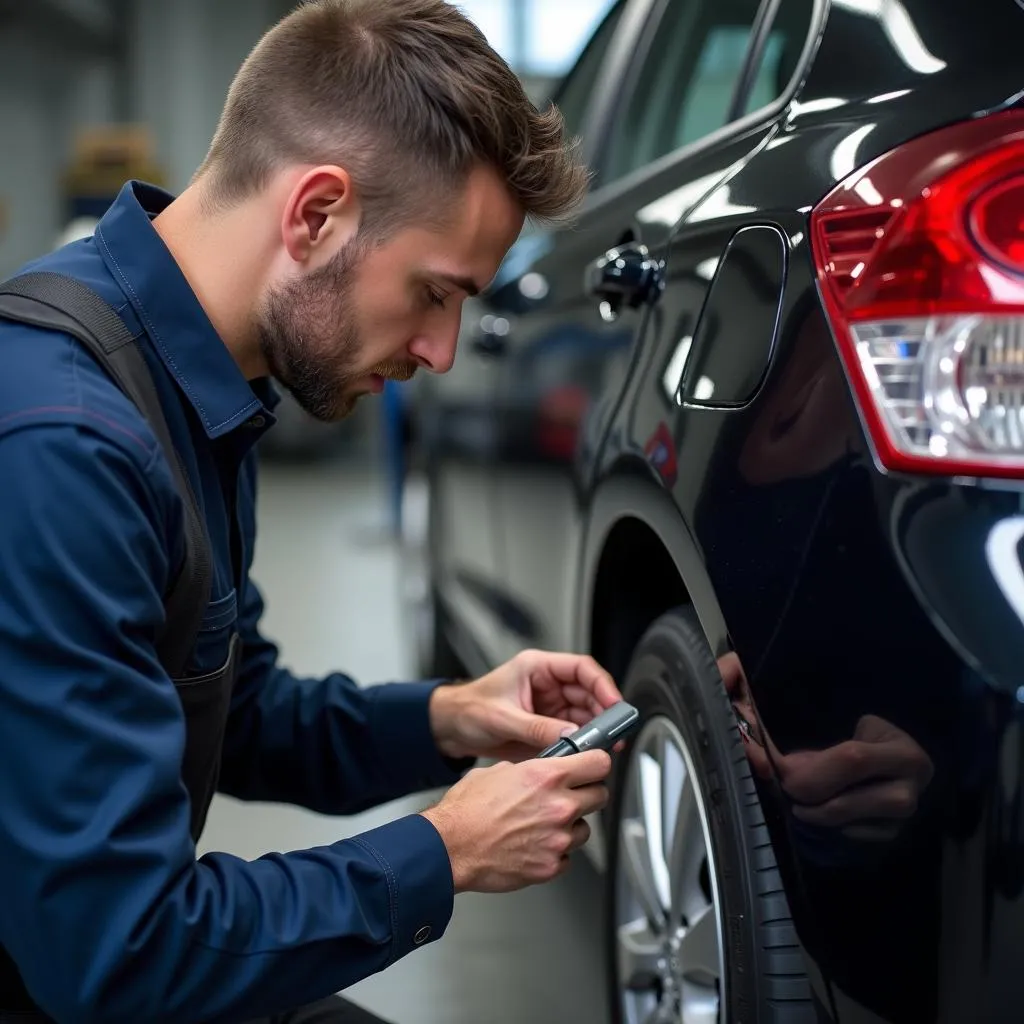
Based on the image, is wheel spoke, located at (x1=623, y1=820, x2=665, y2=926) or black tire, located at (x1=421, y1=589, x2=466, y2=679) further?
black tire, located at (x1=421, y1=589, x2=466, y2=679)

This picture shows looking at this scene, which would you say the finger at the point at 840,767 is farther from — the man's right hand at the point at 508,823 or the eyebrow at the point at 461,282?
the eyebrow at the point at 461,282

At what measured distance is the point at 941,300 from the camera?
2.79 feet

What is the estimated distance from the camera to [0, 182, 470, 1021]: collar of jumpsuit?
811mm

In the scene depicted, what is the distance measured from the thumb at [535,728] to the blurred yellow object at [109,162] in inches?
352

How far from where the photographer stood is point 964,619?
0.80 m

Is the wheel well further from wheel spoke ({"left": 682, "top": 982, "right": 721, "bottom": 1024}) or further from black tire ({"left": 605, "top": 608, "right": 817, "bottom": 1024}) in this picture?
wheel spoke ({"left": 682, "top": 982, "right": 721, "bottom": 1024})

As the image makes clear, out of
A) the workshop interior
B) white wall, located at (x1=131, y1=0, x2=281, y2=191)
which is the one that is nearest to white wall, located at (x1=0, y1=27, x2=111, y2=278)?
white wall, located at (x1=131, y1=0, x2=281, y2=191)

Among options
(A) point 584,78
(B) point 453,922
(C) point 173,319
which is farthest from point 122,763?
(A) point 584,78

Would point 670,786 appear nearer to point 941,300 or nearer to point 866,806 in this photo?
point 866,806

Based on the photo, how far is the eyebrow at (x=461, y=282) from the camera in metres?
1.07

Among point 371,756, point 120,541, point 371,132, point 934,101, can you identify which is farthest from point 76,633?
point 934,101

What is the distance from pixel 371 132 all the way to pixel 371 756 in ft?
2.09

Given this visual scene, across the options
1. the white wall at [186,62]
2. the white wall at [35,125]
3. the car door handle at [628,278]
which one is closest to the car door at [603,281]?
the car door handle at [628,278]

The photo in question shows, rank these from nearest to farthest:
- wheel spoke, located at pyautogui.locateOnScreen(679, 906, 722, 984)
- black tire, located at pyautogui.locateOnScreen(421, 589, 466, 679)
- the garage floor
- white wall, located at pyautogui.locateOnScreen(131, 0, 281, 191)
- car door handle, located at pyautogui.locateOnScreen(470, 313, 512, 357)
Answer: wheel spoke, located at pyautogui.locateOnScreen(679, 906, 722, 984) < the garage floor < car door handle, located at pyautogui.locateOnScreen(470, 313, 512, 357) < black tire, located at pyautogui.locateOnScreen(421, 589, 466, 679) < white wall, located at pyautogui.locateOnScreen(131, 0, 281, 191)
